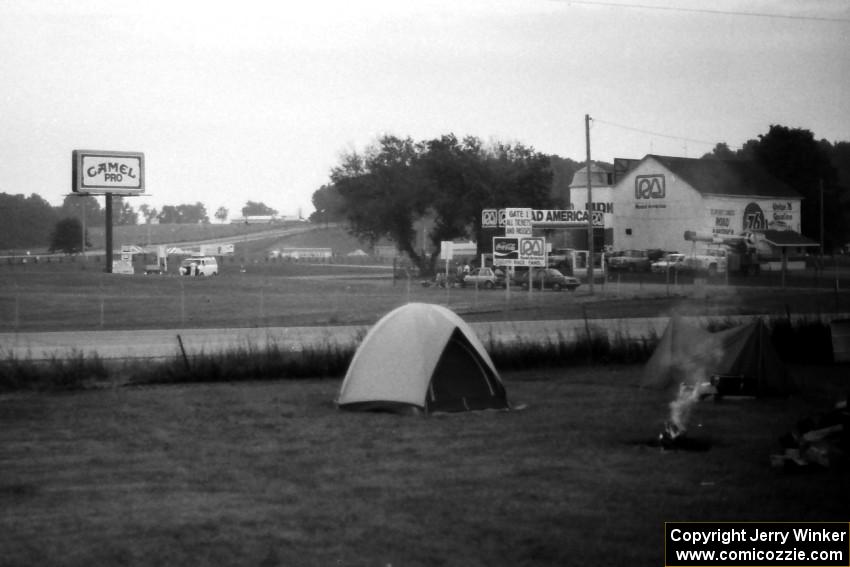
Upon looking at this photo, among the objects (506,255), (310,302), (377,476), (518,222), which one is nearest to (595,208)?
(506,255)

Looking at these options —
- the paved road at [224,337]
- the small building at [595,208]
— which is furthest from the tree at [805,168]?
the small building at [595,208]

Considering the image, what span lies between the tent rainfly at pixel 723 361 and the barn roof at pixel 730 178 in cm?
2064

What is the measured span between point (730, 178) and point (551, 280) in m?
18.1

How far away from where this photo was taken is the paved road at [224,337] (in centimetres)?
2511

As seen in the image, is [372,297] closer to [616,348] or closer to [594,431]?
[616,348]

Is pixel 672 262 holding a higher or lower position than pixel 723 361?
higher

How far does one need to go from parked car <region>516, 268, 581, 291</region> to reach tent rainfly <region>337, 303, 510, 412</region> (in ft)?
129

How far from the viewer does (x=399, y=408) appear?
15320 mm

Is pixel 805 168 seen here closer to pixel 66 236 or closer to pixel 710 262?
pixel 710 262

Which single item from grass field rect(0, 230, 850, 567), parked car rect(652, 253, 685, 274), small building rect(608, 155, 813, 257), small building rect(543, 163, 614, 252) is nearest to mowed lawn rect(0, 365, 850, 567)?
grass field rect(0, 230, 850, 567)

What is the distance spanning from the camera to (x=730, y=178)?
3972 centimetres

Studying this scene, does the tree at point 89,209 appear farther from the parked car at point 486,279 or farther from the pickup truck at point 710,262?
the pickup truck at point 710,262

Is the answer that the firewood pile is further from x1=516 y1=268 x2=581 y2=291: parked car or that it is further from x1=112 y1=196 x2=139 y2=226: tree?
x1=112 y1=196 x2=139 y2=226: tree

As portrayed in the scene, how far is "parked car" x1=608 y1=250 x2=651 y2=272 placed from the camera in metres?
59.2
